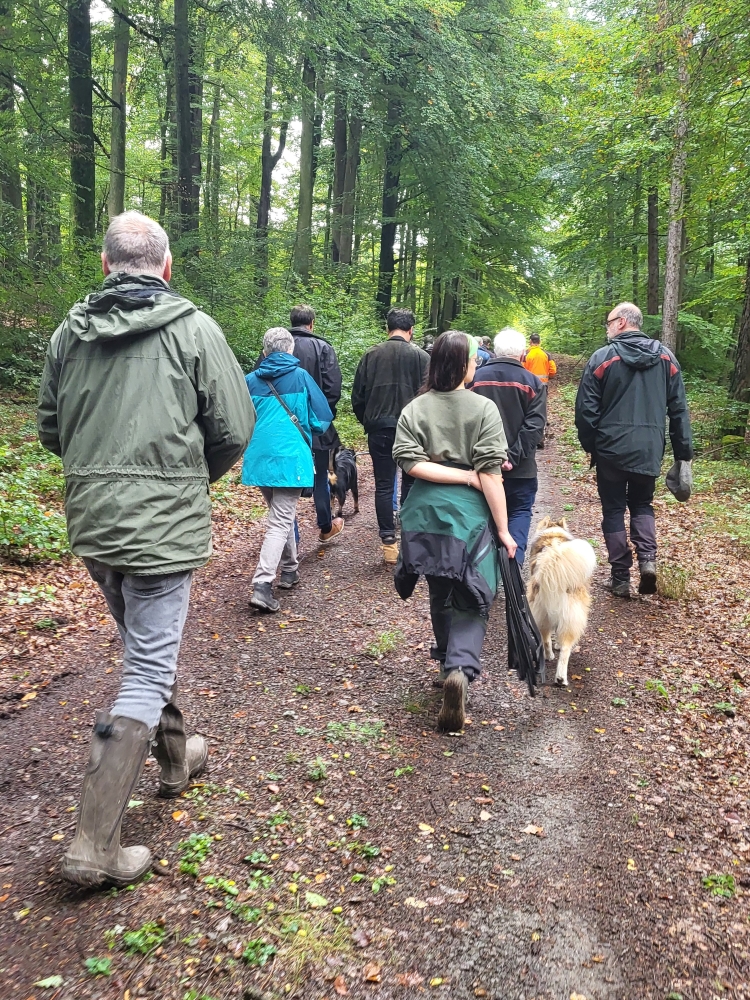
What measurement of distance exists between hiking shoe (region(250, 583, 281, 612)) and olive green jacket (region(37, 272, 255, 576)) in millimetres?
2916

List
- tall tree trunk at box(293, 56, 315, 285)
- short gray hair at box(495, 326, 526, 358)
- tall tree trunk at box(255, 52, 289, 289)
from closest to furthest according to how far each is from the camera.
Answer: short gray hair at box(495, 326, 526, 358) < tall tree trunk at box(255, 52, 289, 289) < tall tree trunk at box(293, 56, 315, 285)

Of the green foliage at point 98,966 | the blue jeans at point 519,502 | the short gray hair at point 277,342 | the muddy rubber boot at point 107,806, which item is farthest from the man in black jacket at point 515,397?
the green foliage at point 98,966

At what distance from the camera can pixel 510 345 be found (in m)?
5.23

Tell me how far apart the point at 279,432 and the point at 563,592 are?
2.72 metres

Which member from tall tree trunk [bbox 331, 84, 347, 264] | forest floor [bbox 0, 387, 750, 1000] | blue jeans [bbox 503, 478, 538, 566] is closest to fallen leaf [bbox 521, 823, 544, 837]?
forest floor [bbox 0, 387, 750, 1000]

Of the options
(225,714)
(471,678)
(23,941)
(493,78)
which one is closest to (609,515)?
(471,678)

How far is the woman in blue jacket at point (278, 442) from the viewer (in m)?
5.68

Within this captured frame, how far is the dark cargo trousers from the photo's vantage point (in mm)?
5980

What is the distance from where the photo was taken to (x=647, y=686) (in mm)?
4453

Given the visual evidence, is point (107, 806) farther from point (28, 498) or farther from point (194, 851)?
point (28, 498)

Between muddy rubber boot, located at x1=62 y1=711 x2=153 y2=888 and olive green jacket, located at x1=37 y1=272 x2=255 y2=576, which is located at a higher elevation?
olive green jacket, located at x1=37 y1=272 x2=255 y2=576

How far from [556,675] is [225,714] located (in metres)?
2.22

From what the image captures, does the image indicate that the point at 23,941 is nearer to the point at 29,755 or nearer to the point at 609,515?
the point at 29,755

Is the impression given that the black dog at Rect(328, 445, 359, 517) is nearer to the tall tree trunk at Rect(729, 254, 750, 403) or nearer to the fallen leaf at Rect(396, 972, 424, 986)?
the fallen leaf at Rect(396, 972, 424, 986)
